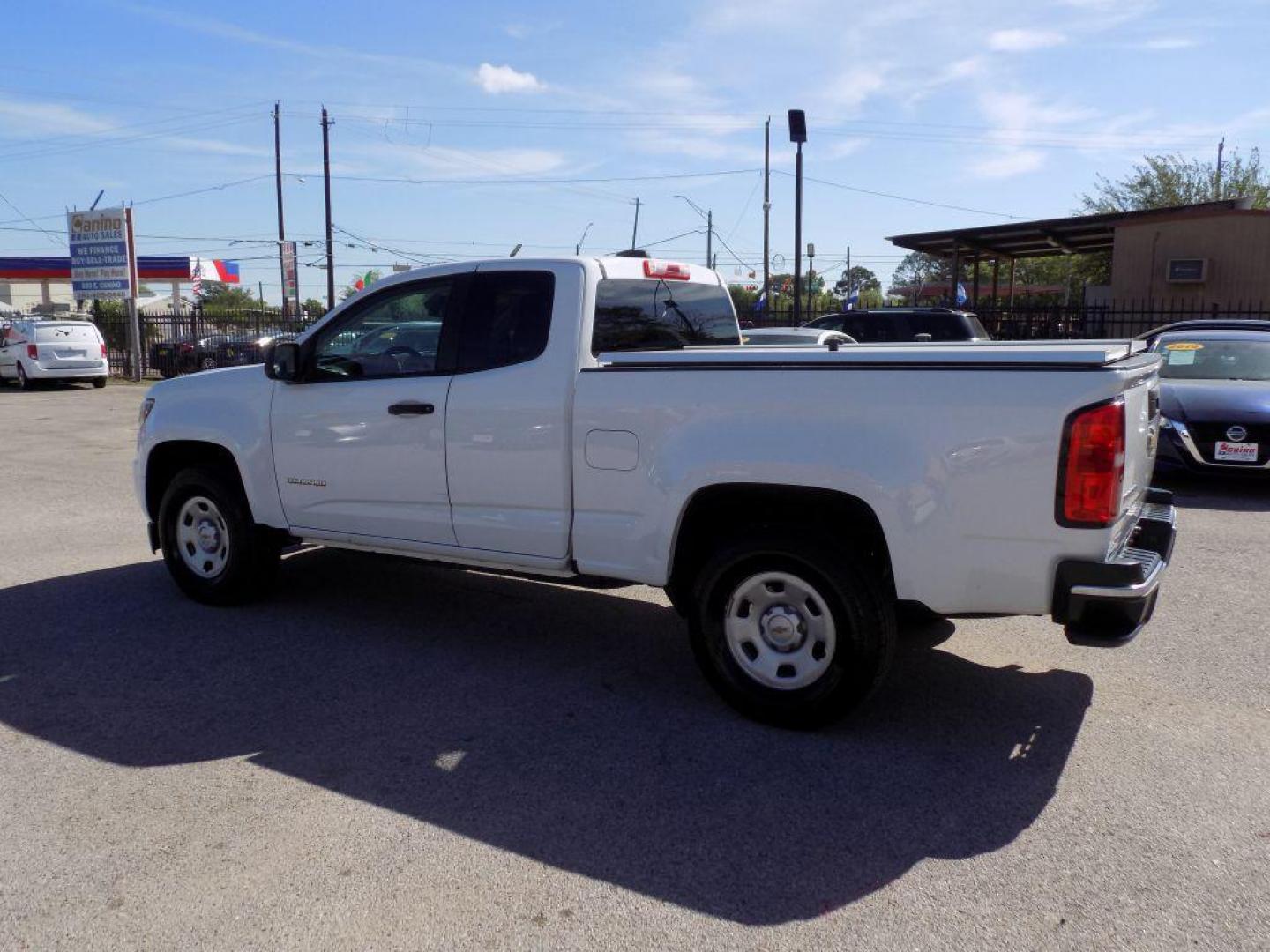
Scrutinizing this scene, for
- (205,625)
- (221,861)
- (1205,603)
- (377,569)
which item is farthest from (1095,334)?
(221,861)

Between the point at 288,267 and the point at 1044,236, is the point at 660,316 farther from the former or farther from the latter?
the point at 288,267

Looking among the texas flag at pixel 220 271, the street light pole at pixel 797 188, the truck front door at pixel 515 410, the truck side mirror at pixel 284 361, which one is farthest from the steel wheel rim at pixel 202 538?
the texas flag at pixel 220 271

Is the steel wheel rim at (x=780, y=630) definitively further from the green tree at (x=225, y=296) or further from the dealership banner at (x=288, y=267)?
the green tree at (x=225, y=296)

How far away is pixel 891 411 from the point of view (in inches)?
159

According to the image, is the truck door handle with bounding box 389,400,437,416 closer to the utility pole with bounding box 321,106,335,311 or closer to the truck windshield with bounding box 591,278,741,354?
the truck windshield with bounding box 591,278,741,354

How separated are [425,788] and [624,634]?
2023 mm

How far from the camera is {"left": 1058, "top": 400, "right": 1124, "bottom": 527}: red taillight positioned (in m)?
3.73

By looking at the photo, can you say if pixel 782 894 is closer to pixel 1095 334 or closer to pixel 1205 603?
pixel 1205 603

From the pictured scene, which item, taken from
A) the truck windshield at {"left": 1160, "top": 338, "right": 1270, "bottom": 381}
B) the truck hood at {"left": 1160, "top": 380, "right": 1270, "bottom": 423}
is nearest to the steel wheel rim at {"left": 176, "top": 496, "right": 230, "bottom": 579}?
the truck hood at {"left": 1160, "top": 380, "right": 1270, "bottom": 423}

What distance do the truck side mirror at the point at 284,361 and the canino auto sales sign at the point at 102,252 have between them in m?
22.8

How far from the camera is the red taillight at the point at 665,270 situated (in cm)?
560

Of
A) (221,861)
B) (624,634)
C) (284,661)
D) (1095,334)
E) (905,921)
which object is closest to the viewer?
(905,921)

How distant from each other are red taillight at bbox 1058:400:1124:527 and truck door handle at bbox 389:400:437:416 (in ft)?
9.58

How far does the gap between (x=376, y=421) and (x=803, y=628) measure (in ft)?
8.02
